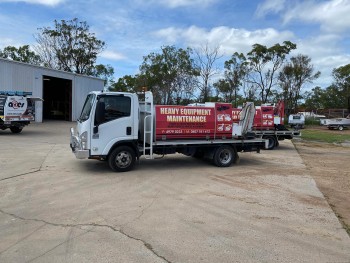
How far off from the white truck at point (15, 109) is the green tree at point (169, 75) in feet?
81.8

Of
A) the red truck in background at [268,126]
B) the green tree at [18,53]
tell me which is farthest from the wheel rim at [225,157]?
the green tree at [18,53]

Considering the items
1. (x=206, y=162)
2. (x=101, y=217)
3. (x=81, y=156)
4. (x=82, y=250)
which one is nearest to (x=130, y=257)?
(x=82, y=250)

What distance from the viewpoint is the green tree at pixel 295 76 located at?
182ft

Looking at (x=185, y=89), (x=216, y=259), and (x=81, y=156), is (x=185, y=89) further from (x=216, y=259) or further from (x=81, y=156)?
(x=216, y=259)

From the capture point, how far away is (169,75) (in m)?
51.8

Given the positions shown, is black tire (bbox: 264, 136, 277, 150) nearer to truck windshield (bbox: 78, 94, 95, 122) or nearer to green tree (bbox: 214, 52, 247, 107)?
truck windshield (bbox: 78, 94, 95, 122)

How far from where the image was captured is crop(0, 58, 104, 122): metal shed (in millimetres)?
29384

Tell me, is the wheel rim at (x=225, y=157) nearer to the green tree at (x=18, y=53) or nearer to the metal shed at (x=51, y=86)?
the metal shed at (x=51, y=86)

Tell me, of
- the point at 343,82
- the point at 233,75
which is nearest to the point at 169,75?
the point at 233,75

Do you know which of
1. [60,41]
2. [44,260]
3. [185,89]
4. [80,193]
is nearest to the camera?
[44,260]

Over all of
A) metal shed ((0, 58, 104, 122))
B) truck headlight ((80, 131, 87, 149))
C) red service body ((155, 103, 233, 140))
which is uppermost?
metal shed ((0, 58, 104, 122))

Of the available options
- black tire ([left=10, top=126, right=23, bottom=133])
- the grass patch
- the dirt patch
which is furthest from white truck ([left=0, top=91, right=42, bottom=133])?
the grass patch

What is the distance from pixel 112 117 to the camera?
395 inches

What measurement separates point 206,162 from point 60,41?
48711 millimetres
